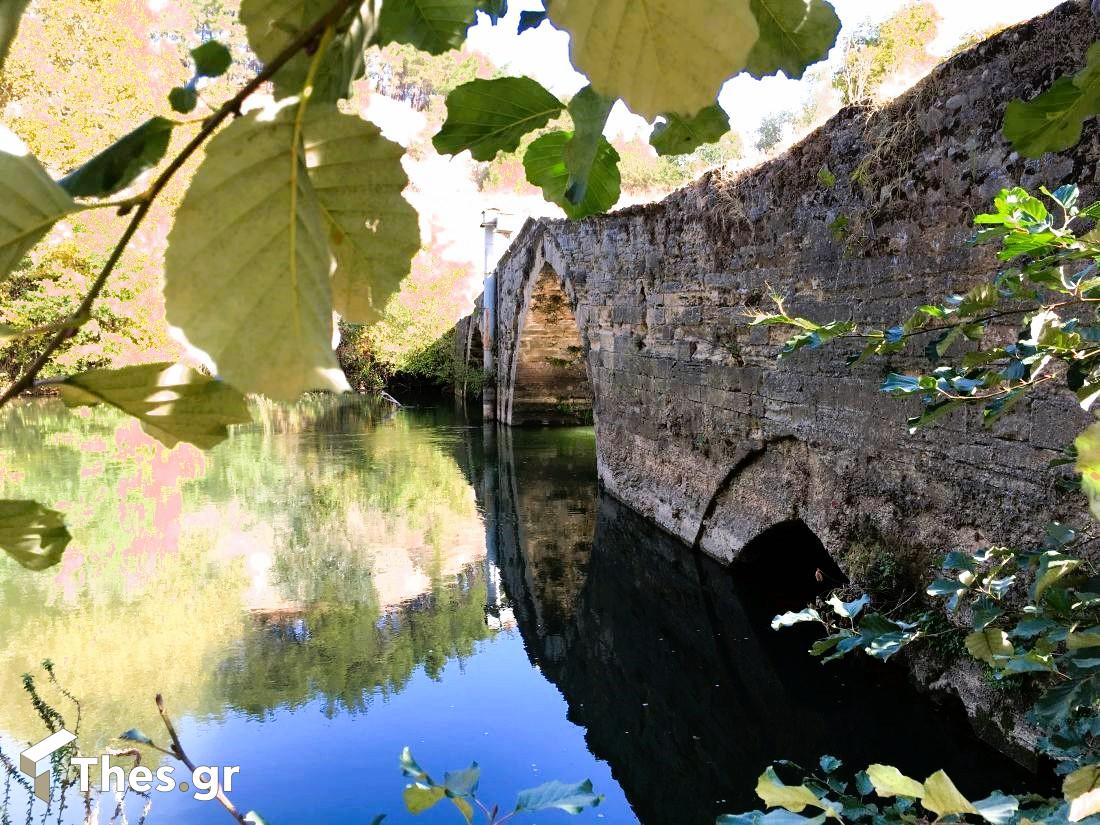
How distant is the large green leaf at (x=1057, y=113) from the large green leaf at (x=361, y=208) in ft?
1.97

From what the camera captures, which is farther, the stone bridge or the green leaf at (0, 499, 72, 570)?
→ the stone bridge

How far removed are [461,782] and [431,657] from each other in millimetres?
4308

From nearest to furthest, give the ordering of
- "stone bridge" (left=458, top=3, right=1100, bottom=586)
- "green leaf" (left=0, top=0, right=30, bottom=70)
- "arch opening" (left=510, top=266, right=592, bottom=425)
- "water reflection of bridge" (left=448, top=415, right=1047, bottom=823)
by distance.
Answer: "green leaf" (left=0, top=0, right=30, bottom=70) → "stone bridge" (left=458, top=3, right=1100, bottom=586) → "water reflection of bridge" (left=448, top=415, right=1047, bottom=823) → "arch opening" (left=510, top=266, right=592, bottom=425)

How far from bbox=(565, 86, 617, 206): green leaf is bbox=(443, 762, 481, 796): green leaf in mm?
404

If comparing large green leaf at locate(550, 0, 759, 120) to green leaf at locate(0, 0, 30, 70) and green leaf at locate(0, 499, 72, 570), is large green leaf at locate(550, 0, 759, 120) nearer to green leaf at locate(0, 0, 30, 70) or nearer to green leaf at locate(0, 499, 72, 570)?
green leaf at locate(0, 0, 30, 70)

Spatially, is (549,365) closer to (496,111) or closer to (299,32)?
(496,111)

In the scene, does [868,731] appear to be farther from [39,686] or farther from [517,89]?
[39,686]

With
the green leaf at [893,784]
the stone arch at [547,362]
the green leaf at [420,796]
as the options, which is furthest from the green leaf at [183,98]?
the stone arch at [547,362]

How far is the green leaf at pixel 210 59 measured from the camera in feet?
0.83

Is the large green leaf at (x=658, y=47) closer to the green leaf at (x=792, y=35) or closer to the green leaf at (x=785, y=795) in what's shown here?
the green leaf at (x=792, y=35)

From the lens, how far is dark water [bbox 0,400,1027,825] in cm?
344

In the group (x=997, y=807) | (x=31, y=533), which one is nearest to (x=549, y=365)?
(x=997, y=807)

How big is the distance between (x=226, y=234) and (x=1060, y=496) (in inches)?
122

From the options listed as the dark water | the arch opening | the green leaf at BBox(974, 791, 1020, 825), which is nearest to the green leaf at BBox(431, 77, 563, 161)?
the green leaf at BBox(974, 791, 1020, 825)
